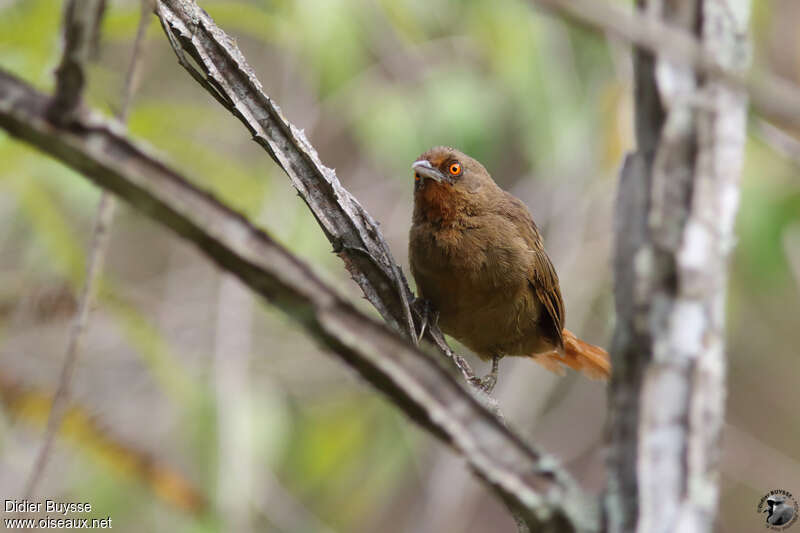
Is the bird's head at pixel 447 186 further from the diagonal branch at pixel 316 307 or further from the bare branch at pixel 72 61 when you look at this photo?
the bare branch at pixel 72 61

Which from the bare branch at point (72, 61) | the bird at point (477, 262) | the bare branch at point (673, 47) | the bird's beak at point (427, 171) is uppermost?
the bird's beak at point (427, 171)

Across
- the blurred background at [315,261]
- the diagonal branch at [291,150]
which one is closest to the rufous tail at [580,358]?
the blurred background at [315,261]

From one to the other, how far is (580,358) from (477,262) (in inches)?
69.0

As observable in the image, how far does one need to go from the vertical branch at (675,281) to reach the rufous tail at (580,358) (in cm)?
409

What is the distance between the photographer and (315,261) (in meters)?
3.33

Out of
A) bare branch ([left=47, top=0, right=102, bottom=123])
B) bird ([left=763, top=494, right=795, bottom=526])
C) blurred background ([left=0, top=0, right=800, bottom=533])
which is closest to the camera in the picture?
bare branch ([left=47, top=0, right=102, bottom=123])

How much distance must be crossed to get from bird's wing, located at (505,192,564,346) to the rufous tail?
1.87ft

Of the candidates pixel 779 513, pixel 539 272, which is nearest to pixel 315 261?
pixel 539 272

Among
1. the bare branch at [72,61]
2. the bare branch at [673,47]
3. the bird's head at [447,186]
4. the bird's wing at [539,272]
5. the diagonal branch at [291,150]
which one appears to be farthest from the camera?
the bird's wing at [539,272]

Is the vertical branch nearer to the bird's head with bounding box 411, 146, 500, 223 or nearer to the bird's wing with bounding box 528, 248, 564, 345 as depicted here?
the bird's head with bounding box 411, 146, 500, 223

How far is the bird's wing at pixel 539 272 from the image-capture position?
453 cm

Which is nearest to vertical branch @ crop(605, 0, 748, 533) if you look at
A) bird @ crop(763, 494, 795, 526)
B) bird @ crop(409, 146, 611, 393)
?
bird @ crop(763, 494, 795, 526)

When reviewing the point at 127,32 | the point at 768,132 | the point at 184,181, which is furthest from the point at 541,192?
Answer: the point at 184,181

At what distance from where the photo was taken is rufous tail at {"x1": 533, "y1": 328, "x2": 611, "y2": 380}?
17.9 ft
